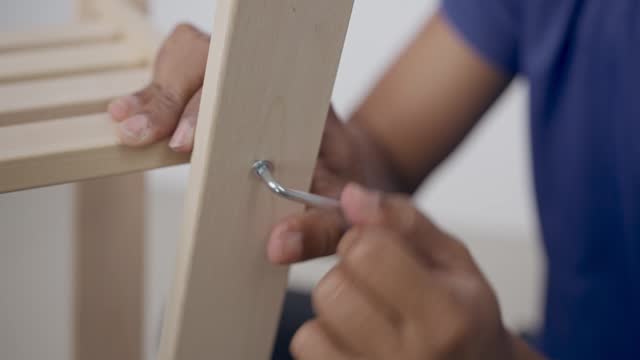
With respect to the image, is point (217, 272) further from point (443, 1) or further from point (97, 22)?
point (443, 1)

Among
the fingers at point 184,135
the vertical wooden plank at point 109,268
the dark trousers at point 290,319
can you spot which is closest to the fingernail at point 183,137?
the fingers at point 184,135

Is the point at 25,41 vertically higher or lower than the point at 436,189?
higher

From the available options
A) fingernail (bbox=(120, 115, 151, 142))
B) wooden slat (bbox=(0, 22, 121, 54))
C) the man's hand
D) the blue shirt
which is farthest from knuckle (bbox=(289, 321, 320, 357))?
the blue shirt

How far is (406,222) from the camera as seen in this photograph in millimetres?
375

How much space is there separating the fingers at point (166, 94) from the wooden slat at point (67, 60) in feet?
0.14

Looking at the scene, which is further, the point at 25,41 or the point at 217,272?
the point at 25,41

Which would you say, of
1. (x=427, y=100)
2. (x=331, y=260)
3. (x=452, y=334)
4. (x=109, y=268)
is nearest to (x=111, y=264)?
(x=109, y=268)

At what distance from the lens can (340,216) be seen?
0.41 metres

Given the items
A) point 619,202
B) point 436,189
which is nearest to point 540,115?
point 619,202

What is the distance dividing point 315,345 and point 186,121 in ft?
0.35

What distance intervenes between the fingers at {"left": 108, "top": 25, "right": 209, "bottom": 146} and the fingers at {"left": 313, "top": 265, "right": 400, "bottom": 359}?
88 millimetres

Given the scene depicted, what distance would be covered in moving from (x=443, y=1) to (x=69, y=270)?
1.54 ft

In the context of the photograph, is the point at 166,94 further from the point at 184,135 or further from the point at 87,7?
the point at 87,7

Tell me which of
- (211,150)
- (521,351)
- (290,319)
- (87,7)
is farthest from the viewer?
(290,319)
